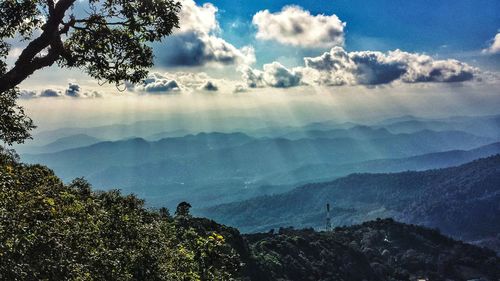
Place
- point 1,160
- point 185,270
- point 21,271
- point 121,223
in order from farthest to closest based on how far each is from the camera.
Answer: point 1,160, point 121,223, point 185,270, point 21,271

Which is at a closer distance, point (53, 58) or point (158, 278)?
point (53, 58)

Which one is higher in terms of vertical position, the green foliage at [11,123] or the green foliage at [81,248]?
the green foliage at [11,123]

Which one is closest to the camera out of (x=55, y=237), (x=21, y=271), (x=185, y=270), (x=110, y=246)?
(x=21, y=271)

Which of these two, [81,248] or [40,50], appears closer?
[40,50]

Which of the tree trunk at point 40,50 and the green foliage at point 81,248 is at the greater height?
the tree trunk at point 40,50

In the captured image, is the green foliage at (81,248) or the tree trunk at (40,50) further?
the green foliage at (81,248)

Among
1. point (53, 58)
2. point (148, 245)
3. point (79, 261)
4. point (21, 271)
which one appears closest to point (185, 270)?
point (148, 245)

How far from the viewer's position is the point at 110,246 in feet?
127

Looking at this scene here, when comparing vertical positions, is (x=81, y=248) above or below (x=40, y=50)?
below

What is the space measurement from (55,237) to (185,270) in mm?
18768

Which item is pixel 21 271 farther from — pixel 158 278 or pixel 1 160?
pixel 1 160

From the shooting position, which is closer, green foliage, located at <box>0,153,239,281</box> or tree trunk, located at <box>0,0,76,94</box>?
tree trunk, located at <box>0,0,76,94</box>

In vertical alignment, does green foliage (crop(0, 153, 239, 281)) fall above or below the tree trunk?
below

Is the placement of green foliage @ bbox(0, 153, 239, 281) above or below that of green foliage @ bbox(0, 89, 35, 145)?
below
